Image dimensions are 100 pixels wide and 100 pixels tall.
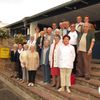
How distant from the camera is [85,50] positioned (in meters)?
9.31

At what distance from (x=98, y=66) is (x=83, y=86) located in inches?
48.0

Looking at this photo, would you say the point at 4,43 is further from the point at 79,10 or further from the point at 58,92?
the point at 58,92

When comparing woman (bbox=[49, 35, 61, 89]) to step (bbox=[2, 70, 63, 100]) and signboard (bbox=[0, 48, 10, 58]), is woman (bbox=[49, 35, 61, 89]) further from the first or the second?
signboard (bbox=[0, 48, 10, 58])

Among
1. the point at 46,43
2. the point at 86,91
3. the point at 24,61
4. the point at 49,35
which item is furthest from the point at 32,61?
the point at 86,91

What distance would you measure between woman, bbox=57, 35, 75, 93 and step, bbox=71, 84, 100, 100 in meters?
0.22

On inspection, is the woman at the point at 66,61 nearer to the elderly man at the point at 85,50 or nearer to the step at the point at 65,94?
the step at the point at 65,94

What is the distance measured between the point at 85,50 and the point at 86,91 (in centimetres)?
139

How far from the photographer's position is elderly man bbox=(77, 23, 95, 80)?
9203 mm

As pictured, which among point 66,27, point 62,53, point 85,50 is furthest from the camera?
point 66,27

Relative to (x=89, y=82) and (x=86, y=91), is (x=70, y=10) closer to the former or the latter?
(x=89, y=82)

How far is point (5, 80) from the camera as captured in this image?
558 inches

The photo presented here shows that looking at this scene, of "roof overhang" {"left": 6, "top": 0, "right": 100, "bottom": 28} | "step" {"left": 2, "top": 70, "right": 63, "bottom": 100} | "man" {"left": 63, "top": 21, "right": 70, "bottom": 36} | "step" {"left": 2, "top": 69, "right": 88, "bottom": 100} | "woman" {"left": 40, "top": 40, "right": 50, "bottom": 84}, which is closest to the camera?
"step" {"left": 2, "top": 69, "right": 88, "bottom": 100}

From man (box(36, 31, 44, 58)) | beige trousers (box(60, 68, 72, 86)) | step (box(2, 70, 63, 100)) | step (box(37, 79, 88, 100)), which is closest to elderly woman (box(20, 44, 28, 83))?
step (box(2, 70, 63, 100))

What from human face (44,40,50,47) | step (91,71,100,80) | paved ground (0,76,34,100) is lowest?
paved ground (0,76,34,100)
